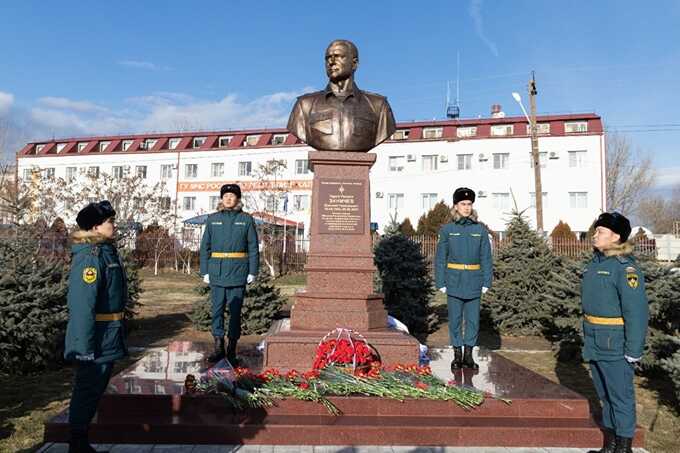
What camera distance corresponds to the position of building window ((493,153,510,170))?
106 feet

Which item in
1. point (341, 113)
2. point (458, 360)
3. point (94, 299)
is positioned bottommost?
point (458, 360)

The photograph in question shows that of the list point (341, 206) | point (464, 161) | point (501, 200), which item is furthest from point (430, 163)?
point (341, 206)

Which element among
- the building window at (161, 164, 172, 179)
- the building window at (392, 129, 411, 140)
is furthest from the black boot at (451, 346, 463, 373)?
the building window at (161, 164, 172, 179)

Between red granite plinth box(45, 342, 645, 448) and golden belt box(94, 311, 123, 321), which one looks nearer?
golden belt box(94, 311, 123, 321)

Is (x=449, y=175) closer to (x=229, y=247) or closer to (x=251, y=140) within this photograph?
(x=251, y=140)

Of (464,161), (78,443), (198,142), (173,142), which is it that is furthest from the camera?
(173,142)

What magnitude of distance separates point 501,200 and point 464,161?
339 centimetres

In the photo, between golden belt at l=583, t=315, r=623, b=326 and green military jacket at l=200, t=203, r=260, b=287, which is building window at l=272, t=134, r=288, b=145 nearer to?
green military jacket at l=200, t=203, r=260, b=287

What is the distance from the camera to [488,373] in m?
5.63

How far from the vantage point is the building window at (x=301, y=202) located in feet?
115

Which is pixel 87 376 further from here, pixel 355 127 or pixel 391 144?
pixel 391 144

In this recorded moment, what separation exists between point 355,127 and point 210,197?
105ft

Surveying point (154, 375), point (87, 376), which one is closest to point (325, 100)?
point (154, 375)

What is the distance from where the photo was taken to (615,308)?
3814 millimetres
